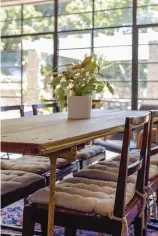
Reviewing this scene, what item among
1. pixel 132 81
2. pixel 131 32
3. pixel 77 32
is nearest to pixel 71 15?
pixel 77 32

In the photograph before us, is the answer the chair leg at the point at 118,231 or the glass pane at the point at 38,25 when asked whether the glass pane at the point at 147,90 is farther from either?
the chair leg at the point at 118,231

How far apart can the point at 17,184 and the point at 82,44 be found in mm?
4353

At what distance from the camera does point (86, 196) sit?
1.61 meters

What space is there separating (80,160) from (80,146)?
115 centimetres

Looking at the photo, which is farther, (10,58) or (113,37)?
(10,58)

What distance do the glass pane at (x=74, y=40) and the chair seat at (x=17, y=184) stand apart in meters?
4.11

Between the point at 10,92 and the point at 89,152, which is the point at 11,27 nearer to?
the point at 10,92

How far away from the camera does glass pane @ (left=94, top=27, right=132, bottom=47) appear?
5.50m

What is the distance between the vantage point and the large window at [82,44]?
17.7 ft

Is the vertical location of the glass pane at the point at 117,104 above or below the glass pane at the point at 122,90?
below

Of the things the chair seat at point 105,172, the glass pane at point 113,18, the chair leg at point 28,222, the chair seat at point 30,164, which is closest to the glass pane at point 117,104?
the glass pane at point 113,18

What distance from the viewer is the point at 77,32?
5875 mm

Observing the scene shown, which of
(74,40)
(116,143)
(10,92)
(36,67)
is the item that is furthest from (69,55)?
(116,143)

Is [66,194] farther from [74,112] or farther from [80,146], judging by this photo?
[74,112]
